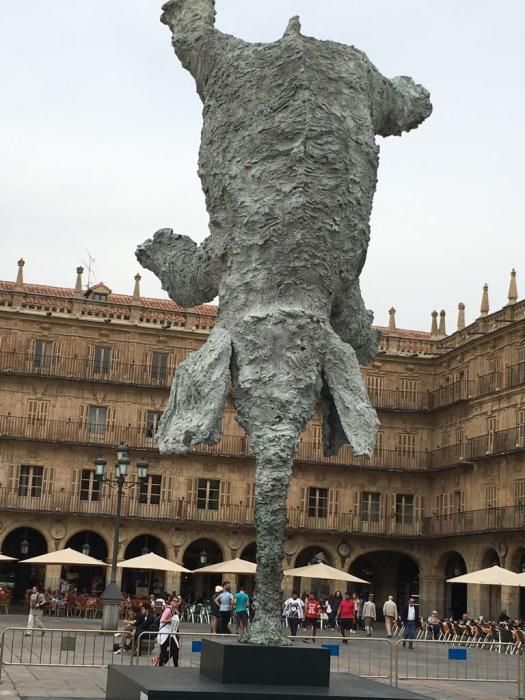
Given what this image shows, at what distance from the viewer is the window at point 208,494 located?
111 feet

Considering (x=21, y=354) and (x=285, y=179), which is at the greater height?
(x=21, y=354)

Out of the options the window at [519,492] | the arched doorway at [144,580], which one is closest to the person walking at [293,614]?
the window at [519,492]

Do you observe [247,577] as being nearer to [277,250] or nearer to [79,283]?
[79,283]

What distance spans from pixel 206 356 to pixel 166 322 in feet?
95.7

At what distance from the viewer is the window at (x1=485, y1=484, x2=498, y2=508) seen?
102 ft

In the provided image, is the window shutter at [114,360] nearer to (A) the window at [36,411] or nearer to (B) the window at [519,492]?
(A) the window at [36,411]

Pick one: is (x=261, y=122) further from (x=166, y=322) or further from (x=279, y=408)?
(x=166, y=322)

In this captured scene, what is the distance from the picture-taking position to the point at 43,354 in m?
33.9

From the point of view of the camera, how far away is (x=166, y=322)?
116ft

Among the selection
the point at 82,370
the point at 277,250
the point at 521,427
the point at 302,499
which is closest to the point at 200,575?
the point at 302,499

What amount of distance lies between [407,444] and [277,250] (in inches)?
1199

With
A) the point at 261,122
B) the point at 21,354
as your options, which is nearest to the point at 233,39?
the point at 261,122

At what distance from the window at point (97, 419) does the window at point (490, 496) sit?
11776 millimetres

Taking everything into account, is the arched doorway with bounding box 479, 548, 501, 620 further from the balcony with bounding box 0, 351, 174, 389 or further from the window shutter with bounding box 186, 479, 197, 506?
the balcony with bounding box 0, 351, 174, 389
